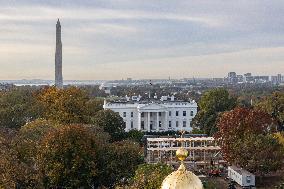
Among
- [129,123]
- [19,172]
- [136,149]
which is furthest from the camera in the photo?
[129,123]

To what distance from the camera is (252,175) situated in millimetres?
43375

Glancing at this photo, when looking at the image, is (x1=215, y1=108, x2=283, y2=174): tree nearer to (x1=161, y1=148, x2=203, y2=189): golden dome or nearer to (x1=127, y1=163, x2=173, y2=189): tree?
(x1=127, y1=163, x2=173, y2=189): tree

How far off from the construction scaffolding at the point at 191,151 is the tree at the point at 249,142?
3.28m

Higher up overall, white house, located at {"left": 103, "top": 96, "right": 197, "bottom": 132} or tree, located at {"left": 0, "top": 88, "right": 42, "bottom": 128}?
tree, located at {"left": 0, "top": 88, "right": 42, "bottom": 128}

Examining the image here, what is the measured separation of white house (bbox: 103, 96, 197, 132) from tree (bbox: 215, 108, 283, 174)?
36957mm

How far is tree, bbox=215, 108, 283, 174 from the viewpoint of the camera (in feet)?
144

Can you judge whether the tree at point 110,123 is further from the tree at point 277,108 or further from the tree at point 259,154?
the tree at point 259,154

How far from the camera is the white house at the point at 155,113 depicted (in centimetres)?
8850

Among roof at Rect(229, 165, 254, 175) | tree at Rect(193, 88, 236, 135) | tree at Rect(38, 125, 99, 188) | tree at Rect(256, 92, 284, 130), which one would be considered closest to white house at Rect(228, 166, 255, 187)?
roof at Rect(229, 165, 254, 175)

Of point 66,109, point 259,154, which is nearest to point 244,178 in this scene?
point 259,154

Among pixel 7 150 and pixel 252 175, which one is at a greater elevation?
pixel 7 150

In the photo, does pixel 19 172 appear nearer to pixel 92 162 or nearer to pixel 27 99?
pixel 92 162

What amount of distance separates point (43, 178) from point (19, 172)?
3.73 metres

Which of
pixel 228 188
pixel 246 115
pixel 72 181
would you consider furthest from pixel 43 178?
pixel 246 115
